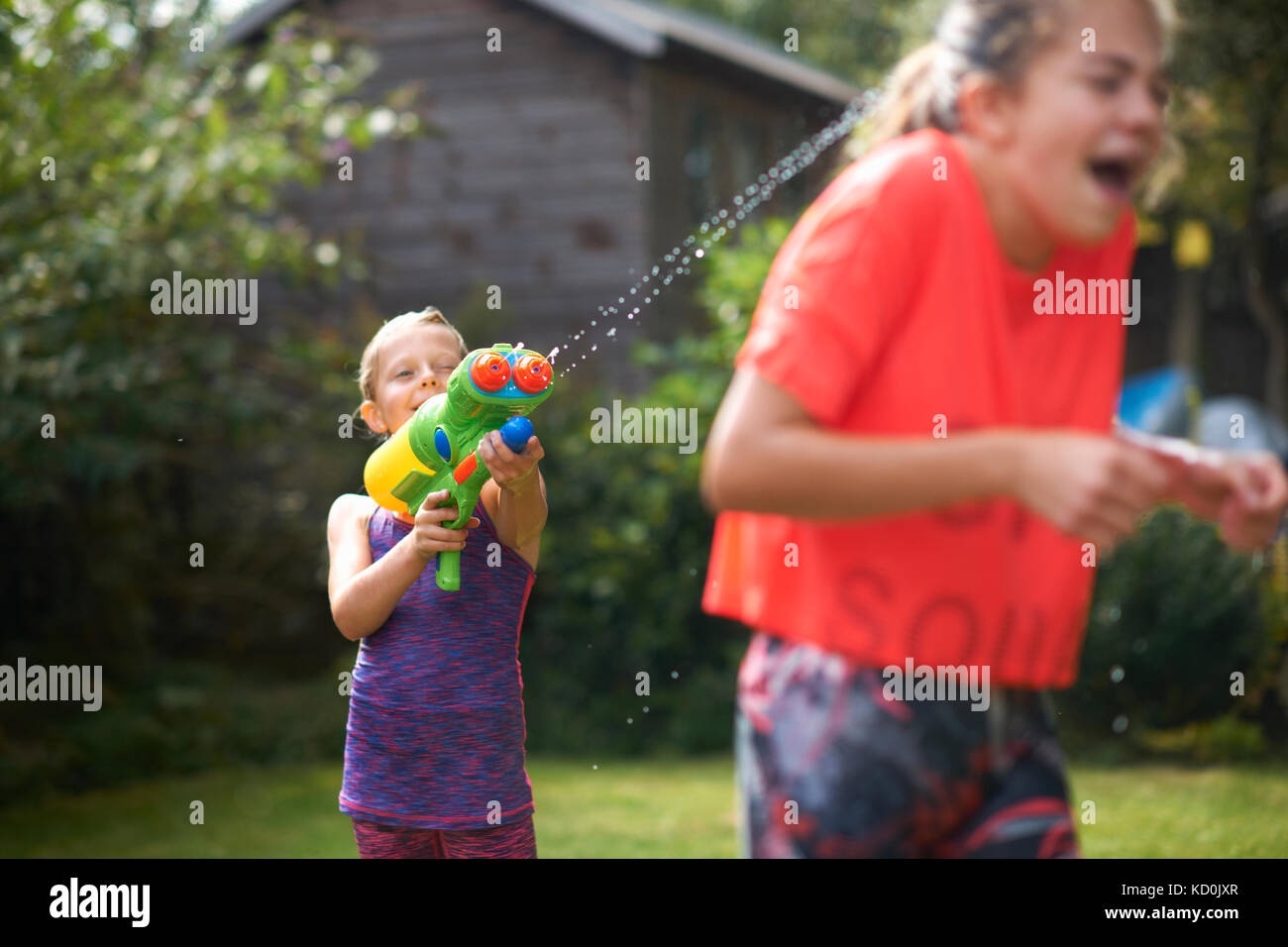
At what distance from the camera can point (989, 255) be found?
1.29 m

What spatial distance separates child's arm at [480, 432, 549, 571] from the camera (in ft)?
5.73

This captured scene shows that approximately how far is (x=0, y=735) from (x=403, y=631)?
192 inches

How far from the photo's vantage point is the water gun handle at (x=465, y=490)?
5.64ft

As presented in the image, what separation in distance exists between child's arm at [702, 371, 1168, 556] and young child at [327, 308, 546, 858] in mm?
748

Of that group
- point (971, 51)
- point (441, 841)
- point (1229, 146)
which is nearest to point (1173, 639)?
point (441, 841)

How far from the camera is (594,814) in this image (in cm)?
519

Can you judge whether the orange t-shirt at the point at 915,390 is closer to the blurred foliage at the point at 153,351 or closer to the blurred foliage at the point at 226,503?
the blurred foliage at the point at 153,351

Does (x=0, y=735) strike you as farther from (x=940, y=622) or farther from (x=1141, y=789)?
(x=940, y=622)

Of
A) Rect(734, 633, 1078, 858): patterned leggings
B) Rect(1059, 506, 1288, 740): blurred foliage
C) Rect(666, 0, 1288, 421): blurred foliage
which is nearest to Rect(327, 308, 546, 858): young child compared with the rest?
Rect(734, 633, 1078, 858): patterned leggings

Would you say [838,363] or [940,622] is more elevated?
[838,363]

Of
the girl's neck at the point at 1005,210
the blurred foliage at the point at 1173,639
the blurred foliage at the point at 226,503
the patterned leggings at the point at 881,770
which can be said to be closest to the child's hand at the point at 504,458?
the patterned leggings at the point at 881,770

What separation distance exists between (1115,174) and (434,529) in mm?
973

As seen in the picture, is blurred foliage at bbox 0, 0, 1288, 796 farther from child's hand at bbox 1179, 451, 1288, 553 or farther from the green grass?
child's hand at bbox 1179, 451, 1288, 553
